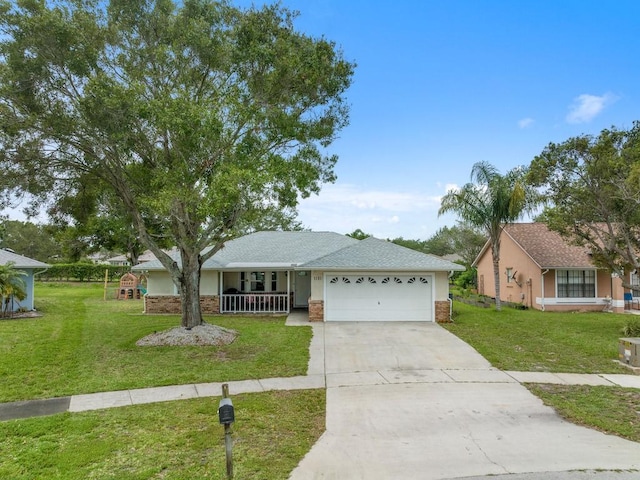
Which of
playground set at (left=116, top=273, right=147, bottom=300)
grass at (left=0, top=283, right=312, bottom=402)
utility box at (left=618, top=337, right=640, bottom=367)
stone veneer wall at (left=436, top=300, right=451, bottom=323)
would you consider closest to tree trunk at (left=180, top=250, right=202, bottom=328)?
grass at (left=0, top=283, right=312, bottom=402)

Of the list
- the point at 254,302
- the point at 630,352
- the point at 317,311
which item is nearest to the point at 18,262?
the point at 254,302

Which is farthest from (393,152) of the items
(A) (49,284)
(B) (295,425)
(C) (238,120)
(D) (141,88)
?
(A) (49,284)

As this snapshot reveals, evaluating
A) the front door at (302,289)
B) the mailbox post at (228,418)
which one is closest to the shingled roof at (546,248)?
the front door at (302,289)

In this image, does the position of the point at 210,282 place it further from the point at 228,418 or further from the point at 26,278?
the point at 228,418

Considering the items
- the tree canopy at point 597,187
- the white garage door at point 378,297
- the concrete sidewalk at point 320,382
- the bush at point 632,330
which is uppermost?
the tree canopy at point 597,187

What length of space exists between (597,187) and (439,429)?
1200 centimetres

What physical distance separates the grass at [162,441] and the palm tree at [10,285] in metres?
13.8

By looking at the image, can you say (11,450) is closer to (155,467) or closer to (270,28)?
(155,467)

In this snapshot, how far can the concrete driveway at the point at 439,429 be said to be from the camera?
4.97 m

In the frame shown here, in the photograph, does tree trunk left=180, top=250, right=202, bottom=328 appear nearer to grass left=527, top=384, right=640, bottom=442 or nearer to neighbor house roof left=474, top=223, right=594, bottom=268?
grass left=527, top=384, right=640, bottom=442

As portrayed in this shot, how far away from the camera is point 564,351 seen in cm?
1154

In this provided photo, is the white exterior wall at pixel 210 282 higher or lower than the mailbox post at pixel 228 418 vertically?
higher

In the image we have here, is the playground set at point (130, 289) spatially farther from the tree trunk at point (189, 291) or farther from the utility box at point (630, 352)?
the utility box at point (630, 352)

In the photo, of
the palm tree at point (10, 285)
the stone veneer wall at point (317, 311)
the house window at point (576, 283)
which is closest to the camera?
the stone veneer wall at point (317, 311)
